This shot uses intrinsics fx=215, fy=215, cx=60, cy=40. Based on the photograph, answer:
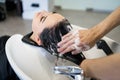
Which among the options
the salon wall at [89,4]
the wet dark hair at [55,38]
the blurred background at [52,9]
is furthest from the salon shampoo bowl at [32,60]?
the salon wall at [89,4]

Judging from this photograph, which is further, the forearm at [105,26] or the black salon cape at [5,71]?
the black salon cape at [5,71]

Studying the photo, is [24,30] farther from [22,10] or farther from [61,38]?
[61,38]

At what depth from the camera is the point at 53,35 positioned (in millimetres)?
749

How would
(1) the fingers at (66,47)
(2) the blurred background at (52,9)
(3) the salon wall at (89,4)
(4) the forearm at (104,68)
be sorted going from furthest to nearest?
(3) the salon wall at (89,4) < (2) the blurred background at (52,9) < (1) the fingers at (66,47) < (4) the forearm at (104,68)

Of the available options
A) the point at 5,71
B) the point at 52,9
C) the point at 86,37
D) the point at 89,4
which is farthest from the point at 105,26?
the point at 89,4

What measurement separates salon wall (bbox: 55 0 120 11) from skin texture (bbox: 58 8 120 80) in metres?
2.40

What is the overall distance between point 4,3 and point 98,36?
2.49 meters

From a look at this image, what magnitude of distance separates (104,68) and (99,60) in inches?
1.3

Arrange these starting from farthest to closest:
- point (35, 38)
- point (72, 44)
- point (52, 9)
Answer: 1. point (52, 9)
2. point (35, 38)
3. point (72, 44)

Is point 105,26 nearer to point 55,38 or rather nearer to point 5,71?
point 55,38

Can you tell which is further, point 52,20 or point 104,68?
point 52,20

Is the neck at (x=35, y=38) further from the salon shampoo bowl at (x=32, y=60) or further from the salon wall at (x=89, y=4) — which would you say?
the salon wall at (x=89, y=4)

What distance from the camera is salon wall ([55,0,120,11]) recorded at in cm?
306

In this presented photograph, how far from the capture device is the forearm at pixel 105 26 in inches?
27.8
